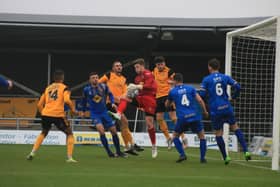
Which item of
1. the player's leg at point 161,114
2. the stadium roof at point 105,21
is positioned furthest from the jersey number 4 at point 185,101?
the stadium roof at point 105,21

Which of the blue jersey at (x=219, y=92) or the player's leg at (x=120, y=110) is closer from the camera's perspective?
the blue jersey at (x=219, y=92)

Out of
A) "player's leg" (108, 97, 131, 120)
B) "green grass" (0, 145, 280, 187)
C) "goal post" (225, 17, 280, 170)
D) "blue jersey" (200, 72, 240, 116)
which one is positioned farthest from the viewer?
"goal post" (225, 17, 280, 170)

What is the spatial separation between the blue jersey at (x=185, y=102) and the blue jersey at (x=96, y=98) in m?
1.79

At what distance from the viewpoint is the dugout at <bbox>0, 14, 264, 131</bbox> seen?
90.4ft

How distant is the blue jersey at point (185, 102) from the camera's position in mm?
12375

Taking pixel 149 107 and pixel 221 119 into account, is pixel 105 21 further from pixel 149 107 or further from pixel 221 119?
pixel 221 119

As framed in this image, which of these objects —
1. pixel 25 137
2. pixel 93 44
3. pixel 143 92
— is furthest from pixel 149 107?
pixel 93 44

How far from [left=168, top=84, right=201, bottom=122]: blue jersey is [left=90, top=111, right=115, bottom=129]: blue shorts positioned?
181 centimetres

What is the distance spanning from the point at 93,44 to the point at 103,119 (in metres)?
20.2

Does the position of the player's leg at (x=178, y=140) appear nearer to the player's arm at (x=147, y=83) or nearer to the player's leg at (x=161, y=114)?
the player's arm at (x=147, y=83)

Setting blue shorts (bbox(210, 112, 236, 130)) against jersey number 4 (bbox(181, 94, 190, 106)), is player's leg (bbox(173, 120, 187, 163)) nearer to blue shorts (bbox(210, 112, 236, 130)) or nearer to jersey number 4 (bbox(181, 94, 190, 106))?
jersey number 4 (bbox(181, 94, 190, 106))

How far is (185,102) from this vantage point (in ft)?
40.6

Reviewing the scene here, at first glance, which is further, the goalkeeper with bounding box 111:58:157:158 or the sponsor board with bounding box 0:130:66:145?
the sponsor board with bounding box 0:130:66:145

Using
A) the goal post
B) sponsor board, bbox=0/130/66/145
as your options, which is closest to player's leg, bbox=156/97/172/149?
Answer: the goal post
